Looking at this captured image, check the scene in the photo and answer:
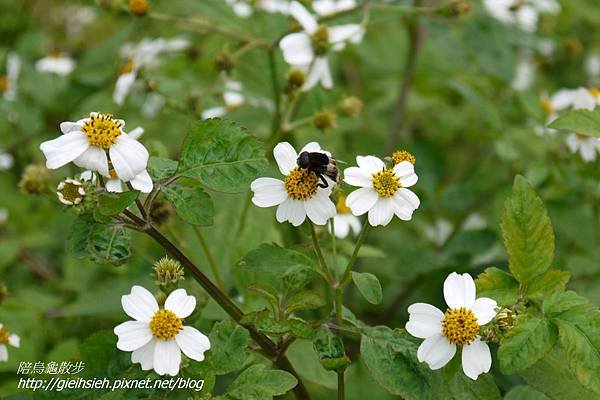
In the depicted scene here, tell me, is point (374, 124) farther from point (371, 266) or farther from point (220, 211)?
point (220, 211)

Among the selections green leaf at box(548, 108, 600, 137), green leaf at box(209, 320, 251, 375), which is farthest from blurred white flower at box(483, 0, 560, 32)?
green leaf at box(209, 320, 251, 375)

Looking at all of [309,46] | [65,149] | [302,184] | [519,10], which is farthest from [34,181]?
[519,10]

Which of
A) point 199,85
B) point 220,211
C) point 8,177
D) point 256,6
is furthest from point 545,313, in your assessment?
point 8,177

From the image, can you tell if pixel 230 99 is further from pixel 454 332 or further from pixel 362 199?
pixel 454 332

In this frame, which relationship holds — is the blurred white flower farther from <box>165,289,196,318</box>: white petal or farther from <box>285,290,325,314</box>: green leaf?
<box>165,289,196,318</box>: white petal

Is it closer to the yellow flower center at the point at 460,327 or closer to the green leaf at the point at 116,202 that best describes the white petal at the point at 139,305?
the green leaf at the point at 116,202
